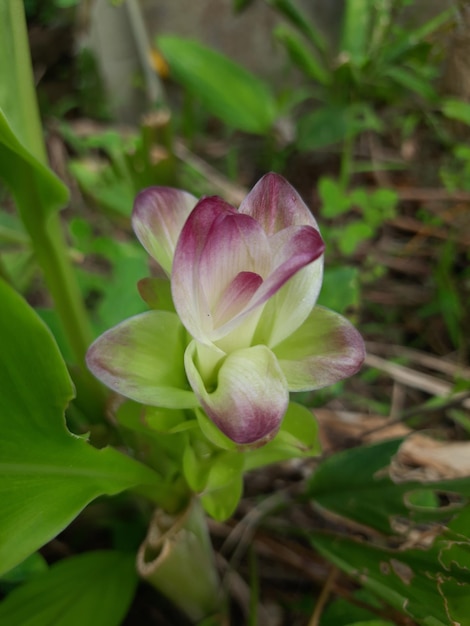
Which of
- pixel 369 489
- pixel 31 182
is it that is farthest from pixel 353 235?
pixel 31 182

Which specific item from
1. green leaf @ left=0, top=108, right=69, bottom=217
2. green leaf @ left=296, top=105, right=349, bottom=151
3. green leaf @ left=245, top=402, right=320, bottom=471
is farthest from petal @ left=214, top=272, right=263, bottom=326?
green leaf @ left=296, top=105, right=349, bottom=151

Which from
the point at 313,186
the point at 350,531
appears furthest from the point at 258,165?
the point at 350,531

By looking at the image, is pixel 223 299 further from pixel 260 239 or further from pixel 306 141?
pixel 306 141

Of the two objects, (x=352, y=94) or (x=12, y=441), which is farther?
(x=352, y=94)

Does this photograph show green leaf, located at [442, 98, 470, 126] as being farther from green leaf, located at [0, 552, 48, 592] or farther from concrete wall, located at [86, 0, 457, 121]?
green leaf, located at [0, 552, 48, 592]

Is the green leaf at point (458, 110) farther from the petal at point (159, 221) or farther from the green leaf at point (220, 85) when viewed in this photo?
the petal at point (159, 221)
